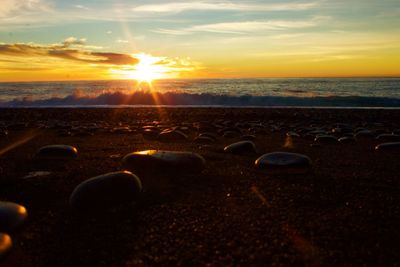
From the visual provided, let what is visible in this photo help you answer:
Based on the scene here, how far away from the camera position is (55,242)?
2.94 meters

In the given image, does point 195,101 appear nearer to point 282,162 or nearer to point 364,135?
point 364,135

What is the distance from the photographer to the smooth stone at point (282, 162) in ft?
17.6

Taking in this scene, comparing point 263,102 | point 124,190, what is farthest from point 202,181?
point 263,102

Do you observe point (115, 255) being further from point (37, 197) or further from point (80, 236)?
point (37, 197)

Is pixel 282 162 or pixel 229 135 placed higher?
pixel 282 162

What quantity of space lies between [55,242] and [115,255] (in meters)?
0.57

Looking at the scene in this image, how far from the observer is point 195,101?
2870 centimetres

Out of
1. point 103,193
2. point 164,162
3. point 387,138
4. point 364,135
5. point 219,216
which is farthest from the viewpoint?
point 364,135

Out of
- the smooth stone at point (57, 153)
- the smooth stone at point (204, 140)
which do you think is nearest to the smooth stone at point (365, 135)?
the smooth stone at point (204, 140)

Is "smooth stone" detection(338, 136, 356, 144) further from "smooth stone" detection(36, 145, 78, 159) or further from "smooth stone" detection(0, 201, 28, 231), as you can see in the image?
"smooth stone" detection(0, 201, 28, 231)

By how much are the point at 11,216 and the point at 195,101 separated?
84.5 feet

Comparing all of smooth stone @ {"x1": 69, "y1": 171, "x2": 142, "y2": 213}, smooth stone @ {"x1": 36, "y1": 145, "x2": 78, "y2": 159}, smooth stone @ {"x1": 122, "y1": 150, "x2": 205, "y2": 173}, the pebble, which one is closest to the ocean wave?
the pebble

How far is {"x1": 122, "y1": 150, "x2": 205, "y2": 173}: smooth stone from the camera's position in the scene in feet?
17.0

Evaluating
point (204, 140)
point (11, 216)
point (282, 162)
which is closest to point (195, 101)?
point (204, 140)
